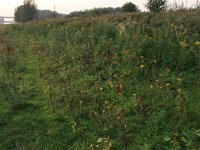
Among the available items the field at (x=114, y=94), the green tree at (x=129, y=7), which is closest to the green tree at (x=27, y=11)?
the green tree at (x=129, y=7)

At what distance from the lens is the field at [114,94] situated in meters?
6.89

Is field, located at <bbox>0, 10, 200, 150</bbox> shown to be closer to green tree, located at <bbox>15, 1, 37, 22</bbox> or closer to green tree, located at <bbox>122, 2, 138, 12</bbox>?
green tree, located at <bbox>122, 2, 138, 12</bbox>

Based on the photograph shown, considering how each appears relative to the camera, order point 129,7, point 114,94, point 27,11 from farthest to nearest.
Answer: point 27,11, point 129,7, point 114,94

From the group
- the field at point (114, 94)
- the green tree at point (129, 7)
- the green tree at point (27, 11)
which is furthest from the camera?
the green tree at point (27, 11)

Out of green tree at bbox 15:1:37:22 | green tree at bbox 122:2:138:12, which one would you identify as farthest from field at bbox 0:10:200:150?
green tree at bbox 15:1:37:22

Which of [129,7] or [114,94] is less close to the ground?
[129,7]

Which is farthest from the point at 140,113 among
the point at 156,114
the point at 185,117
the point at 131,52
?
the point at 131,52

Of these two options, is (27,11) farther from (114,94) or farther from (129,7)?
(114,94)

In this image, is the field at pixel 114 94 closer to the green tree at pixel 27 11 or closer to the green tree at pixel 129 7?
the green tree at pixel 129 7

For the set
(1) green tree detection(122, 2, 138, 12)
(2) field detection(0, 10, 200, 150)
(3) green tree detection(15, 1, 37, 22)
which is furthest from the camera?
(3) green tree detection(15, 1, 37, 22)

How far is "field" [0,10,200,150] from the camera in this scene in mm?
6891

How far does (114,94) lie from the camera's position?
848 centimetres

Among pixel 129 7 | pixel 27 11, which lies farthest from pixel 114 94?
pixel 27 11

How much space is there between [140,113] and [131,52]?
3058 mm
